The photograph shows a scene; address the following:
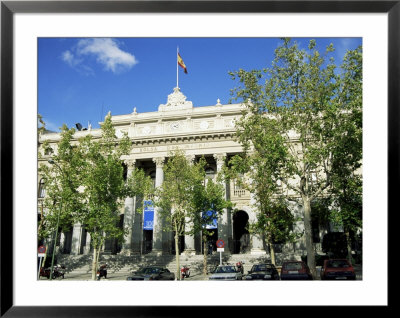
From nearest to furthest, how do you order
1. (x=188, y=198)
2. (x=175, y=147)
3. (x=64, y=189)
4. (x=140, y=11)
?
(x=140, y=11), (x=64, y=189), (x=188, y=198), (x=175, y=147)

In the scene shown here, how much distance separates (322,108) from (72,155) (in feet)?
64.0

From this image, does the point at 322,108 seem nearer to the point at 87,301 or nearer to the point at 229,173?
the point at 229,173

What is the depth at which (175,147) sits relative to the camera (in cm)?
3528

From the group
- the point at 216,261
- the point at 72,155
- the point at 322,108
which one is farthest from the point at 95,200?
the point at 322,108

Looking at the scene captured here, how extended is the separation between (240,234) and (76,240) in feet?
52.5

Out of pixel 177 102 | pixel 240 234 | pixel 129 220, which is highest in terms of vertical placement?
pixel 177 102

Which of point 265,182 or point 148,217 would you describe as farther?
point 148,217

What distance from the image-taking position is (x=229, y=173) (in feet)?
78.5

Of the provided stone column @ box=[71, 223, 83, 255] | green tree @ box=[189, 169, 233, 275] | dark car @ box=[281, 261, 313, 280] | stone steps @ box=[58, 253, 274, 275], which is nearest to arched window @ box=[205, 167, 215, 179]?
green tree @ box=[189, 169, 233, 275]

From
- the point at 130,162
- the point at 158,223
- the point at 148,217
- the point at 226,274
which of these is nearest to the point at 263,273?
the point at 226,274

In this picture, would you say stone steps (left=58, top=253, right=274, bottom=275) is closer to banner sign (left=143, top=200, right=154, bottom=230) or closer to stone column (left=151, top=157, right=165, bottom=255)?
stone column (left=151, top=157, right=165, bottom=255)

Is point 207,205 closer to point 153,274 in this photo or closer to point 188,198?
point 188,198

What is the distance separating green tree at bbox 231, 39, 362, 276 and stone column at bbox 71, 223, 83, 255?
2254 cm

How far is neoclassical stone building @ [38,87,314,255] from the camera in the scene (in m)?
34.6
